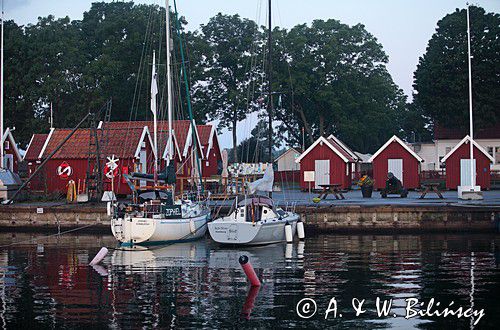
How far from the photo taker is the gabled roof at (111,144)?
191 ft

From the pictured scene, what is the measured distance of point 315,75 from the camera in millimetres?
93812

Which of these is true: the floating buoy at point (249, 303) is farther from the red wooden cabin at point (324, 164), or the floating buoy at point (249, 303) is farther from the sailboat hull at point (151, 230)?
the red wooden cabin at point (324, 164)

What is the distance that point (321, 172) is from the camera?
6378cm

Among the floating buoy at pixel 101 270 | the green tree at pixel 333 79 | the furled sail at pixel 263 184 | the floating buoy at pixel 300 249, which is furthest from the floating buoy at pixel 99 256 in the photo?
the green tree at pixel 333 79

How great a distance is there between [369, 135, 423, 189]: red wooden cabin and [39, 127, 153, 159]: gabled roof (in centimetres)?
1686

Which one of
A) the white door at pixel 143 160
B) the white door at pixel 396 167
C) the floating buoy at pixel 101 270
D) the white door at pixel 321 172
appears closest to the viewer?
the floating buoy at pixel 101 270

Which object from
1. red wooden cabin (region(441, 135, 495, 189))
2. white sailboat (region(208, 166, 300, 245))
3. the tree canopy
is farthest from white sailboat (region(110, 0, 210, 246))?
the tree canopy

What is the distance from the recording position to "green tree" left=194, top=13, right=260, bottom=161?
3681 inches

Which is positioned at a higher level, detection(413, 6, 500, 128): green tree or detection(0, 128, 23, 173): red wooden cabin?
detection(413, 6, 500, 128): green tree

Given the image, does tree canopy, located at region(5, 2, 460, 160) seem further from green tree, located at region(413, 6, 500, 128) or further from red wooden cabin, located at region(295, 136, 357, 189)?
red wooden cabin, located at region(295, 136, 357, 189)

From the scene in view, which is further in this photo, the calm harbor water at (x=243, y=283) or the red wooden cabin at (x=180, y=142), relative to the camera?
the red wooden cabin at (x=180, y=142)

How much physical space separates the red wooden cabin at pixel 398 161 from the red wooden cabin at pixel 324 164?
2436 millimetres

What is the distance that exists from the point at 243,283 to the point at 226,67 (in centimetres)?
7048

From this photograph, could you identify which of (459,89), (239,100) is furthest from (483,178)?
(239,100)
